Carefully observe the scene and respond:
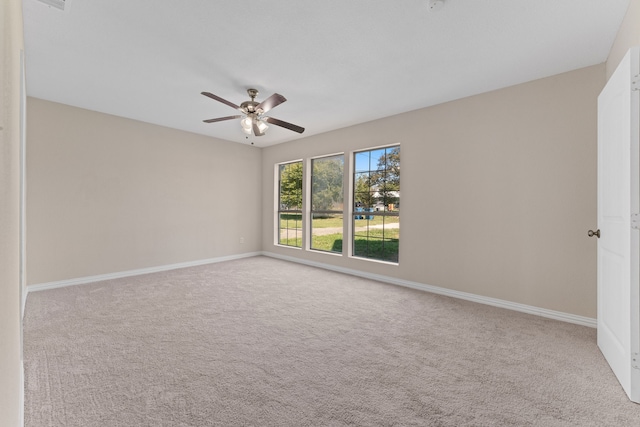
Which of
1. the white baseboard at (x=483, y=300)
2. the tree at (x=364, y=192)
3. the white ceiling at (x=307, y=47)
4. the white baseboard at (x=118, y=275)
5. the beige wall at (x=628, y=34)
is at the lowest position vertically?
the white baseboard at (x=483, y=300)

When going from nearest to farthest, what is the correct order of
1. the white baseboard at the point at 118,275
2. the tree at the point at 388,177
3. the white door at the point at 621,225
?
1. the white door at the point at 621,225
2. the white baseboard at the point at 118,275
3. the tree at the point at 388,177

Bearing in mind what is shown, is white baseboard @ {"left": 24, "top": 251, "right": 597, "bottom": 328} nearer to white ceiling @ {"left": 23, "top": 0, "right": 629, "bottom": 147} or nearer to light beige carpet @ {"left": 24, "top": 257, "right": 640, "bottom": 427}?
light beige carpet @ {"left": 24, "top": 257, "right": 640, "bottom": 427}

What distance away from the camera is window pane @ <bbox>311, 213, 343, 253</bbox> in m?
5.40

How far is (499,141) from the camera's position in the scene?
3.36 metres

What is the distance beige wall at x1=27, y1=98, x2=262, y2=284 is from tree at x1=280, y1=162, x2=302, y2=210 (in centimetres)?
86

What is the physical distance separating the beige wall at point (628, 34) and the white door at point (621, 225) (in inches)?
11.0

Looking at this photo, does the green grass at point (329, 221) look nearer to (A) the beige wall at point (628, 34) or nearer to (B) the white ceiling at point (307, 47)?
(B) the white ceiling at point (307, 47)

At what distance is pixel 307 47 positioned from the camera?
2537 millimetres

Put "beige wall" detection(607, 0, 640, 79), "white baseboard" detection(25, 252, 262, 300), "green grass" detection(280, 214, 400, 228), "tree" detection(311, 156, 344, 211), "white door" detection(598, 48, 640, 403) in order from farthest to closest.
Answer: "tree" detection(311, 156, 344, 211), "green grass" detection(280, 214, 400, 228), "white baseboard" detection(25, 252, 262, 300), "beige wall" detection(607, 0, 640, 79), "white door" detection(598, 48, 640, 403)

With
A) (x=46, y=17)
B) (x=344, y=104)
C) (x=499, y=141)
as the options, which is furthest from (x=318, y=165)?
(x=46, y=17)

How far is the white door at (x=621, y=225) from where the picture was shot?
173 cm

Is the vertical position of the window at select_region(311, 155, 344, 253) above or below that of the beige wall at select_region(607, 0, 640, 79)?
below

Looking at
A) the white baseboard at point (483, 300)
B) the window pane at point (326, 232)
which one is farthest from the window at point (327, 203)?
the white baseboard at point (483, 300)

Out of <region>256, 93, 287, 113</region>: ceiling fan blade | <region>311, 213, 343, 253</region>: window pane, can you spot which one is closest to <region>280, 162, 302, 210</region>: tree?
<region>311, 213, 343, 253</region>: window pane
